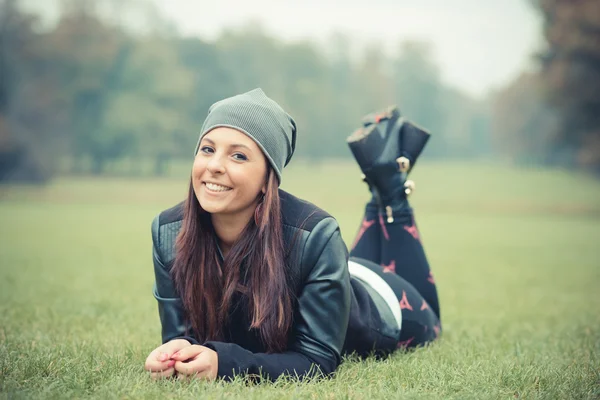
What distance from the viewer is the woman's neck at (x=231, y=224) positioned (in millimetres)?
3146

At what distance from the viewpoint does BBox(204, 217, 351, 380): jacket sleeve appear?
298cm

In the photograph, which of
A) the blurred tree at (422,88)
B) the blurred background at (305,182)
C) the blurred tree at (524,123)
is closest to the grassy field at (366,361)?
the blurred background at (305,182)

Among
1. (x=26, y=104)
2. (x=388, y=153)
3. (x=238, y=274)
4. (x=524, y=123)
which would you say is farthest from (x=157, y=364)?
(x=524, y=123)

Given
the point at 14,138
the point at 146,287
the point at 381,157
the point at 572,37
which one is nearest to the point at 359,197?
the point at 572,37

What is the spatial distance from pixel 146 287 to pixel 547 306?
14.7 feet

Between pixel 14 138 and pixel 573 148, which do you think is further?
pixel 573 148

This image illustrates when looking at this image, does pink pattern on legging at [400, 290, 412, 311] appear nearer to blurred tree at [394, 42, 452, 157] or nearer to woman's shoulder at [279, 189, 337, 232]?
woman's shoulder at [279, 189, 337, 232]

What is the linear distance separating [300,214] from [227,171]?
400mm

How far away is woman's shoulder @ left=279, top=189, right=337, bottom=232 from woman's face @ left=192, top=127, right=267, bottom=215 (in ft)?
0.64

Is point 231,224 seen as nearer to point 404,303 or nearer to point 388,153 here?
point 404,303

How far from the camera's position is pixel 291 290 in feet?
10.0

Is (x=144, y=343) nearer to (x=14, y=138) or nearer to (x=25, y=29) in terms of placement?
(x=14, y=138)

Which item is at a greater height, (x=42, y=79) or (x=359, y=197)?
(x=42, y=79)

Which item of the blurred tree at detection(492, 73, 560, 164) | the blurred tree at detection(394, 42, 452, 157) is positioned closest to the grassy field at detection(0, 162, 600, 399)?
the blurred tree at detection(492, 73, 560, 164)
